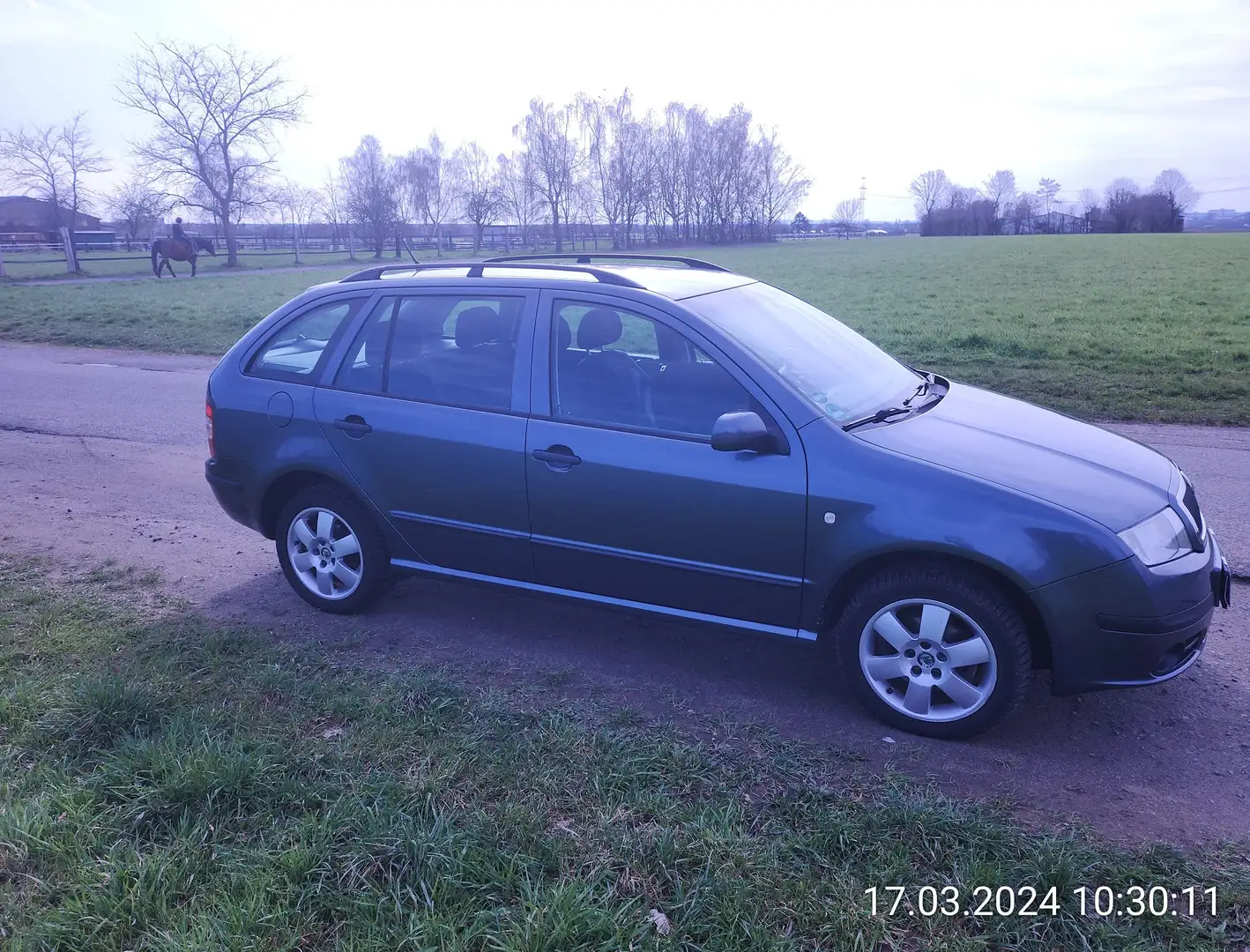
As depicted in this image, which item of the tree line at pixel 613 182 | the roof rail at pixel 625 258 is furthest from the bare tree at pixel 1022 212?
the roof rail at pixel 625 258

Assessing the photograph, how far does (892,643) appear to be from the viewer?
11.7 ft

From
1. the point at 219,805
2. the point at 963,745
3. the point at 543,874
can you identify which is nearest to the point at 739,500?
the point at 963,745

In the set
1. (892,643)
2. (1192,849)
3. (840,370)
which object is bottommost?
(1192,849)

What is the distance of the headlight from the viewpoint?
130 inches

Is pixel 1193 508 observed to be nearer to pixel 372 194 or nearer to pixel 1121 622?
pixel 1121 622

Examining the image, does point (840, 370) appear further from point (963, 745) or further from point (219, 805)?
point (219, 805)

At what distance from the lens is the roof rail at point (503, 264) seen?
4.27 meters

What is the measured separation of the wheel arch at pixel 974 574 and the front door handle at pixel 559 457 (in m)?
1.20

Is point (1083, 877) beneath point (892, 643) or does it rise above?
beneath

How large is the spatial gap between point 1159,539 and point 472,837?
2.62 meters

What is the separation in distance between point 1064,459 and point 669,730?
189cm

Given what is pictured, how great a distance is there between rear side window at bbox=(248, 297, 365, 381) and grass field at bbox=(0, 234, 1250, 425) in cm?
720

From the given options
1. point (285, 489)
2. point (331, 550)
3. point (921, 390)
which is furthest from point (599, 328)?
point (285, 489)

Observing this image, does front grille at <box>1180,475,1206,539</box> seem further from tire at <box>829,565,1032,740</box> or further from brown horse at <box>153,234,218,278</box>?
brown horse at <box>153,234,218,278</box>
